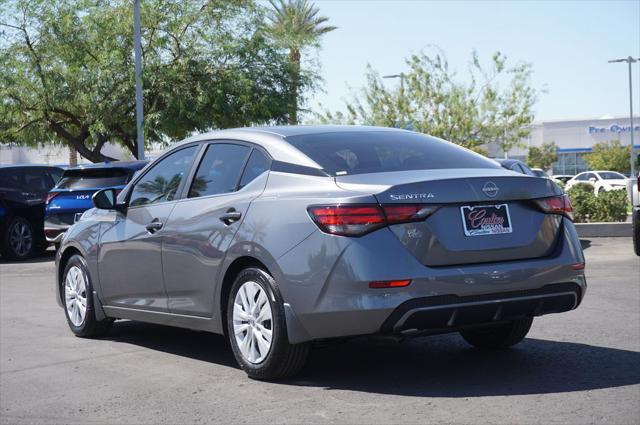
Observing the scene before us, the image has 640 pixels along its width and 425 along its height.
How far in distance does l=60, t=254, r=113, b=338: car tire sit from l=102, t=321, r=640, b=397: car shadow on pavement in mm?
542

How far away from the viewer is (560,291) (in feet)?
21.0

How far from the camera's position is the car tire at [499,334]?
726cm

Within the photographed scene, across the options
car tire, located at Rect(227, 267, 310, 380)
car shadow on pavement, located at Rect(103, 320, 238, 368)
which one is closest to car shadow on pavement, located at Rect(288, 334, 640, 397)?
car tire, located at Rect(227, 267, 310, 380)

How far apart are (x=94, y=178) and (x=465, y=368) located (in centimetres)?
1152

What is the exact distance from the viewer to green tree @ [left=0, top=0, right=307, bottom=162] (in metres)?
30.9

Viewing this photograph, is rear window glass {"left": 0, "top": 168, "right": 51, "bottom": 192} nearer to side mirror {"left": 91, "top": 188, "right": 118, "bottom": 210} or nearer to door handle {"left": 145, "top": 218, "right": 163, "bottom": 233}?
side mirror {"left": 91, "top": 188, "right": 118, "bottom": 210}

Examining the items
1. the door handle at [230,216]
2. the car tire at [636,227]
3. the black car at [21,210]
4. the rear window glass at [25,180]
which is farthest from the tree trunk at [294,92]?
the door handle at [230,216]

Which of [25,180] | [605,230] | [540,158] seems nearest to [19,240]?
[25,180]

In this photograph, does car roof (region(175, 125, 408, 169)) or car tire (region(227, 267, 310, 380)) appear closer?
car tire (region(227, 267, 310, 380))

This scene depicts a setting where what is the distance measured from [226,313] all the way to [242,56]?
26.1m

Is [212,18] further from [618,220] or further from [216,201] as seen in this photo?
[216,201]

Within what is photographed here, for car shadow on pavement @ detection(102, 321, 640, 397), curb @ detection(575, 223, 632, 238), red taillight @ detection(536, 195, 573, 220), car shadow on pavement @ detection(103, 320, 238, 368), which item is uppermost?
red taillight @ detection(536, 195, 573, 220)

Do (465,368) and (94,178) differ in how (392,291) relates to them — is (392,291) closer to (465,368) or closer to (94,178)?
(465,368)

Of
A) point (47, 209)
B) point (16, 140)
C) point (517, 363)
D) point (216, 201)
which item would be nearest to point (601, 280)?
point (517, 363)
